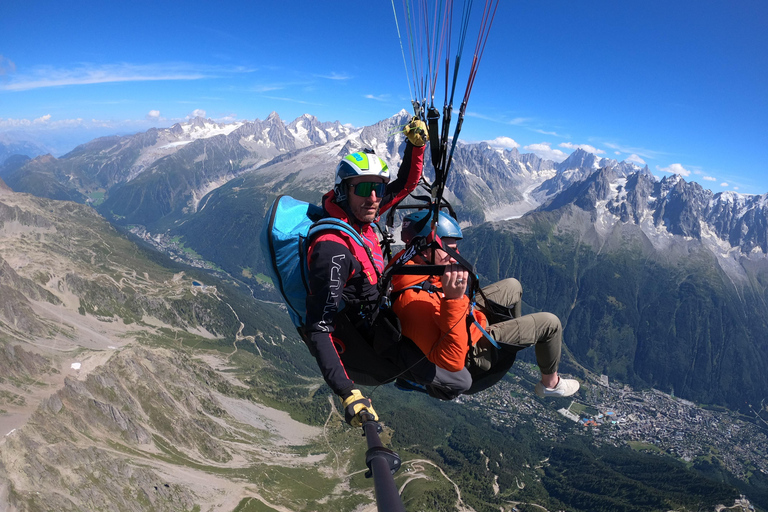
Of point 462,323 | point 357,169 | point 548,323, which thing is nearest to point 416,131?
point 357,169

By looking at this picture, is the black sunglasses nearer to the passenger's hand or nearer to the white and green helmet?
the white and green helmet

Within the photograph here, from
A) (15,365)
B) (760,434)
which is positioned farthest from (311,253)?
(760,434)

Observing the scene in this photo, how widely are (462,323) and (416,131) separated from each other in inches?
181

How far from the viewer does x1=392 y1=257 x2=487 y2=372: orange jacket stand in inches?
273

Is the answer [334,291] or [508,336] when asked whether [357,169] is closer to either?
[334,291]

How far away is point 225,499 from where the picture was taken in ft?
295

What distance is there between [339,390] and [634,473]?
179999 millimetres

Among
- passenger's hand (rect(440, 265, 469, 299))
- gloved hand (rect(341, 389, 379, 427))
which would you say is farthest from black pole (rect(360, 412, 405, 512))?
passenger's hand (rect(440, 265, 469, 299))

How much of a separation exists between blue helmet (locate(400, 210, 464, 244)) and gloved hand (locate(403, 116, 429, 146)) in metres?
1.68

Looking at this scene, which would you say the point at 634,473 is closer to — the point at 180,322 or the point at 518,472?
the point at 518,472

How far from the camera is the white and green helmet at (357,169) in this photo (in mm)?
7664

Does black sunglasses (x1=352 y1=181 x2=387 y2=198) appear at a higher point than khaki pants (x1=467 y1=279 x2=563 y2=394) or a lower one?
higher

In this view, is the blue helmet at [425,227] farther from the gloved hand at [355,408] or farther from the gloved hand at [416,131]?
the gloved hand at [355,408]

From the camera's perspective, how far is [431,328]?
7152mm
